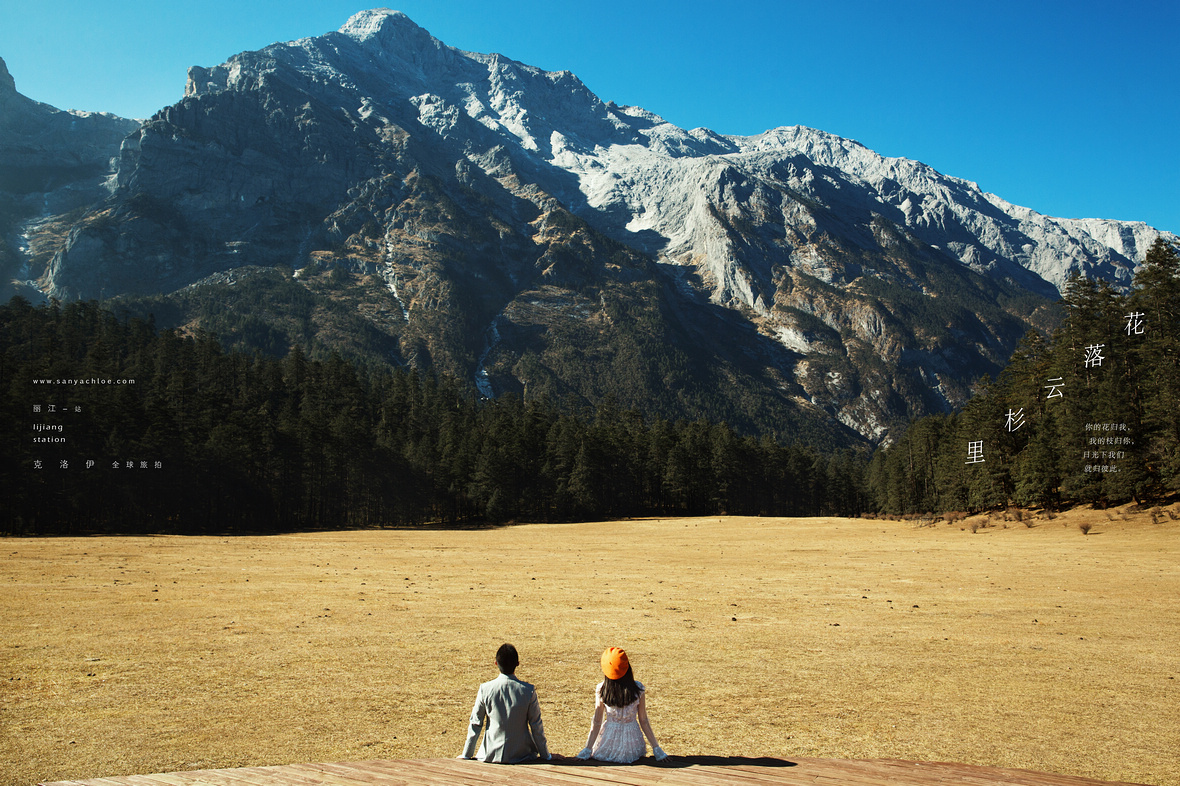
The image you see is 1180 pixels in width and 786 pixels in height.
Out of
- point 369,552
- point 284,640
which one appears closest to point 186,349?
point 369,552

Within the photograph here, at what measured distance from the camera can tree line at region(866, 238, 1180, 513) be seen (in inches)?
1847

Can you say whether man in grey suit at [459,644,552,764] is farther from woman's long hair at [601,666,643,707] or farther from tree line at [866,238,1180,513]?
tree line at [866,238,1180,513]

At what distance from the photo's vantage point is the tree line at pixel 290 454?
2643 inches

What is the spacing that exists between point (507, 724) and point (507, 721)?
0.03m

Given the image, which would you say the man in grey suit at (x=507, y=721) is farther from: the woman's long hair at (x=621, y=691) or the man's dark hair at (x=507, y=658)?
the woman's long hair at (x=621, y=691)

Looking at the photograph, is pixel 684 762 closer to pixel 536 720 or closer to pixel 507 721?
pixel 536 720

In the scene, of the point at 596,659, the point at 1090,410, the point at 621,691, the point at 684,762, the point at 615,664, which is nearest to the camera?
the point at 684,762

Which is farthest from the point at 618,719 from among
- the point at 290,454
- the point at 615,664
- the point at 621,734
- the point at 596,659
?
the point at 290,454

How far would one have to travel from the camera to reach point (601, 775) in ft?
25.0

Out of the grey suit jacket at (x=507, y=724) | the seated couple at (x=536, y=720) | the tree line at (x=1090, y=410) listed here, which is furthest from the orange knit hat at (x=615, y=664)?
the tree line at (x=1090, y=410)

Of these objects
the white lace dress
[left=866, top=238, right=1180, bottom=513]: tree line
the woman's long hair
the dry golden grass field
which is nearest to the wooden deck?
the white lace dress

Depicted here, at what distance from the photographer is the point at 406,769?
26.1 ft

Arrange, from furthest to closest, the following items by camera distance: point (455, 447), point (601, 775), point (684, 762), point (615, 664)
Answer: point (455, 447)
point (615, 664)
point (684, 762)
point (601, 775)

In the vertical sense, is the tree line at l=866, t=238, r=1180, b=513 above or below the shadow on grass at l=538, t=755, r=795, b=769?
above
